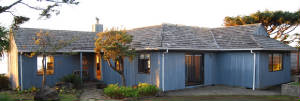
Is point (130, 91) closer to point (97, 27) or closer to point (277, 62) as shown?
point (277, 62)

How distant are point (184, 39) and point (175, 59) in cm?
180

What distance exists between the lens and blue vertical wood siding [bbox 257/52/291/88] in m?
12.8

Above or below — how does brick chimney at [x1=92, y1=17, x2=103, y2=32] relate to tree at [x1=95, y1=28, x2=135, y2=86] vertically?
above

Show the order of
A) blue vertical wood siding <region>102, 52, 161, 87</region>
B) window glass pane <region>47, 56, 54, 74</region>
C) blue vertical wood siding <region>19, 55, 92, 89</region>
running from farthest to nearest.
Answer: window glass pane <region>47, 56, 54, 74</region> → blue vertical wood siding <region>19, 55, 92, 89</region> → blue vertical wood siding <region>102, 52, 161, 87</region>

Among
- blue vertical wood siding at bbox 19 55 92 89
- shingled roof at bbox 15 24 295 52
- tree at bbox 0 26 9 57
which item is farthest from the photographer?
blue vertical wood siding at bbox 19 55 92 89

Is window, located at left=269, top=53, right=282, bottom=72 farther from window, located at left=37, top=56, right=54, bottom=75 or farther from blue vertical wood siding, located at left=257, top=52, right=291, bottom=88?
window, located at left=37, top=56, right=54, bottom=75

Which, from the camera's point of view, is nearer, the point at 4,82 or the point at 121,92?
the point at 121,92

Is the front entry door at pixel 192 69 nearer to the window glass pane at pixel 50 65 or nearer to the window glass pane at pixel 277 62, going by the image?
the window glass pane at pixel 277 62

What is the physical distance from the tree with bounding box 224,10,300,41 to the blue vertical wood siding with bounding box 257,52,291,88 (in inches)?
540

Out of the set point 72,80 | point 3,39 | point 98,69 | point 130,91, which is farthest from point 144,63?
point 3,39

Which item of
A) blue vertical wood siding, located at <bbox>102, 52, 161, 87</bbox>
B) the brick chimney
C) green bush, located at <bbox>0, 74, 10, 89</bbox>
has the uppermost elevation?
the brick chimney

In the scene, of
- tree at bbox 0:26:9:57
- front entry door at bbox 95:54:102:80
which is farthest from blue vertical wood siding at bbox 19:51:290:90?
tree at bbox 0:26:9:57

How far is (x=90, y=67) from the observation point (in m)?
16.4

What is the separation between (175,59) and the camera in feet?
41.6
